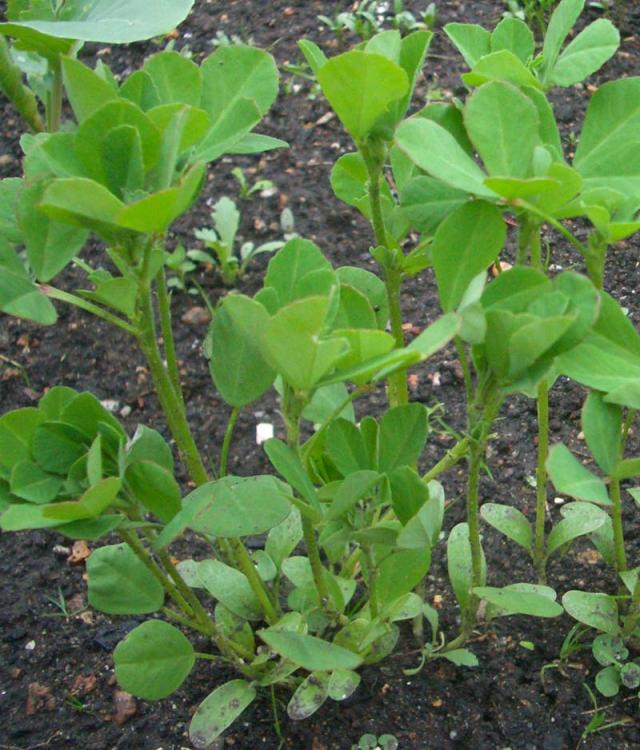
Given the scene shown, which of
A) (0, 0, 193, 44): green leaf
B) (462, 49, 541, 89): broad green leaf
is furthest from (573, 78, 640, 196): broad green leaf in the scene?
(0, 0, 193, 44): green leaf

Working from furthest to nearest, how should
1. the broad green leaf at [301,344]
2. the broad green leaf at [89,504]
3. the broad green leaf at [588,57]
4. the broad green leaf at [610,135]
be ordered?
the broad green leaf at [588,57]
the broad green leaf at [610,135]
the broad green leaf at [89,504]
the broad green leaf at [301,344]

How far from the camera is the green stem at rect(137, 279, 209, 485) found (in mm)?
822

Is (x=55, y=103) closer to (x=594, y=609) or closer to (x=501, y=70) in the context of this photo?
(x=501, y=70)

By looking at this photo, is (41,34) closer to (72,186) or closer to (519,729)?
(72,186)

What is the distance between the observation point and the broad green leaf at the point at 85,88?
73cm

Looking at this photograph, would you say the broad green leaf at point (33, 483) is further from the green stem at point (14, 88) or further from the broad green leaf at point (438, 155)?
the green stem at point (14, 88)

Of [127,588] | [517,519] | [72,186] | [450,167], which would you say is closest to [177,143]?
[72,186]

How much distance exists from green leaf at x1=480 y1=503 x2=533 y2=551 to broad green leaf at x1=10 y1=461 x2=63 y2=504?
63cm

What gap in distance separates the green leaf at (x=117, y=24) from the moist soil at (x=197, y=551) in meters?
0.52

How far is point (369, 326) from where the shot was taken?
2.71 ft

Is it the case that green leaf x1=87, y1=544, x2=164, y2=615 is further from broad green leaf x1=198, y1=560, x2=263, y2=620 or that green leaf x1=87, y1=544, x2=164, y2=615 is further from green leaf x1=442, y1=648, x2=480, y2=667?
green leaf x1=442, y1=648, x2=480, y2=667

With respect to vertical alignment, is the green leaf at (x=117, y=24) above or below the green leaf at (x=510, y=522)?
above

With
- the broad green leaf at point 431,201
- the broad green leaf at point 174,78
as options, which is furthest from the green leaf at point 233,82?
the broad green leaf at point 431,201

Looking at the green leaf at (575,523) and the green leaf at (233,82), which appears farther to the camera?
the green leaf at (575,523)
